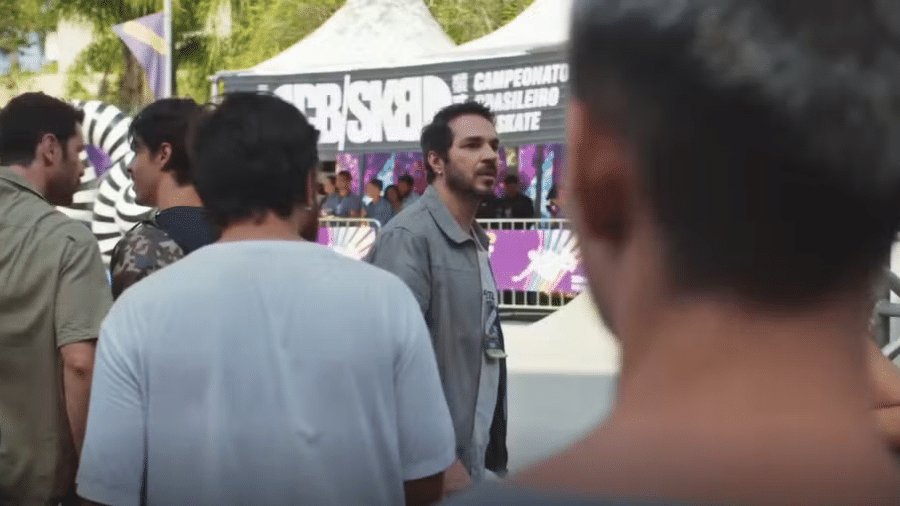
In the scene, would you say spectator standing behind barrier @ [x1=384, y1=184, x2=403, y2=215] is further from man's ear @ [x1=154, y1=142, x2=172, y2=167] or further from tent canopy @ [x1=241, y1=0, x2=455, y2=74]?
man's ear @ [x1=154, y1=142, x2=172, y2=167]

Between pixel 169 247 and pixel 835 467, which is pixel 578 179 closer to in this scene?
pixel 835 467

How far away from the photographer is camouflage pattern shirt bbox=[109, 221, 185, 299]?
3947 millimetres

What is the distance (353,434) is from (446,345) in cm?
176

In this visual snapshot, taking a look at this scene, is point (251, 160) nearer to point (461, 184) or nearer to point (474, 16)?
point (461, 184)

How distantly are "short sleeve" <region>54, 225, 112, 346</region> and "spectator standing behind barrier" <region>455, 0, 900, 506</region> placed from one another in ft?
10.4

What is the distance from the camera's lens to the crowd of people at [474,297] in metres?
0.89

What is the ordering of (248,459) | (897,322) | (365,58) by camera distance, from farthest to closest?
(365,58)
(897,322)
(248,459)

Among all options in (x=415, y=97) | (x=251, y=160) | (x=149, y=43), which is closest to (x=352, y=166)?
(x=415, y=97)

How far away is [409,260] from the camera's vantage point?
4.67 m

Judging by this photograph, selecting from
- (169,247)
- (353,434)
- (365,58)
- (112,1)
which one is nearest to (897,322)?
(169,247)

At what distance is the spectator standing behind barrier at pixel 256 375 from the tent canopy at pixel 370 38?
54.5 feet

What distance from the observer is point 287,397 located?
284 centimetres

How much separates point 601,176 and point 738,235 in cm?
9

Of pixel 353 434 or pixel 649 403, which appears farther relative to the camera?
pixel 353 434
